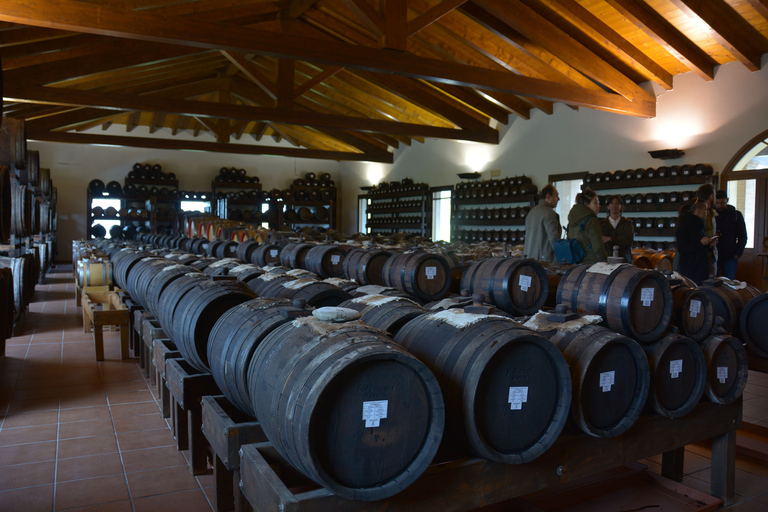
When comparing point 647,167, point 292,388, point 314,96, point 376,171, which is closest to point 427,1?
point 647,167

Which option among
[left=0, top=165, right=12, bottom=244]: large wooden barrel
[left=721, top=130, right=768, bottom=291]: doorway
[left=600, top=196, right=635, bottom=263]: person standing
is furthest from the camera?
[left=721, top=130, right=768, bottom=291]: doorway

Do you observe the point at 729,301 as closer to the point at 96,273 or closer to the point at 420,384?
the point at 420,384

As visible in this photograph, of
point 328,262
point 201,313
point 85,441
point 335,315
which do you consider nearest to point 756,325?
point 335,315

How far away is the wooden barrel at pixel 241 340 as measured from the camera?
2326mm

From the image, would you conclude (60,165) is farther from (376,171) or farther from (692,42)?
(692,42)

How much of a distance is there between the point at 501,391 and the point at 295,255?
5.05 meters

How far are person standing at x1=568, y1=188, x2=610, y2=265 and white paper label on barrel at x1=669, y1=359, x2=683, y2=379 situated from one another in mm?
2351

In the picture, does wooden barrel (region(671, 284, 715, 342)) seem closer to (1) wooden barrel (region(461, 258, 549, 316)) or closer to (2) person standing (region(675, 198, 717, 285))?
(1) wooden barrel (region(461, 258, 549, 316))

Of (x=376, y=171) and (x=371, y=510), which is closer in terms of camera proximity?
(x=371, y=510)

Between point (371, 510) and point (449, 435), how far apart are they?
46 cm

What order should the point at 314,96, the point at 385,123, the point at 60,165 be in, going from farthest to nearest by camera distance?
the point at 60,165
the point at 314,96
the point at 385,123

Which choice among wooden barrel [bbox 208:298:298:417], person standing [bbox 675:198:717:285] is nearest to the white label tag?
wooden barrel [bbox 208:298:298:417]

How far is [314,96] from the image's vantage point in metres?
16.7

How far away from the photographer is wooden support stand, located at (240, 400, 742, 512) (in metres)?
1.79
